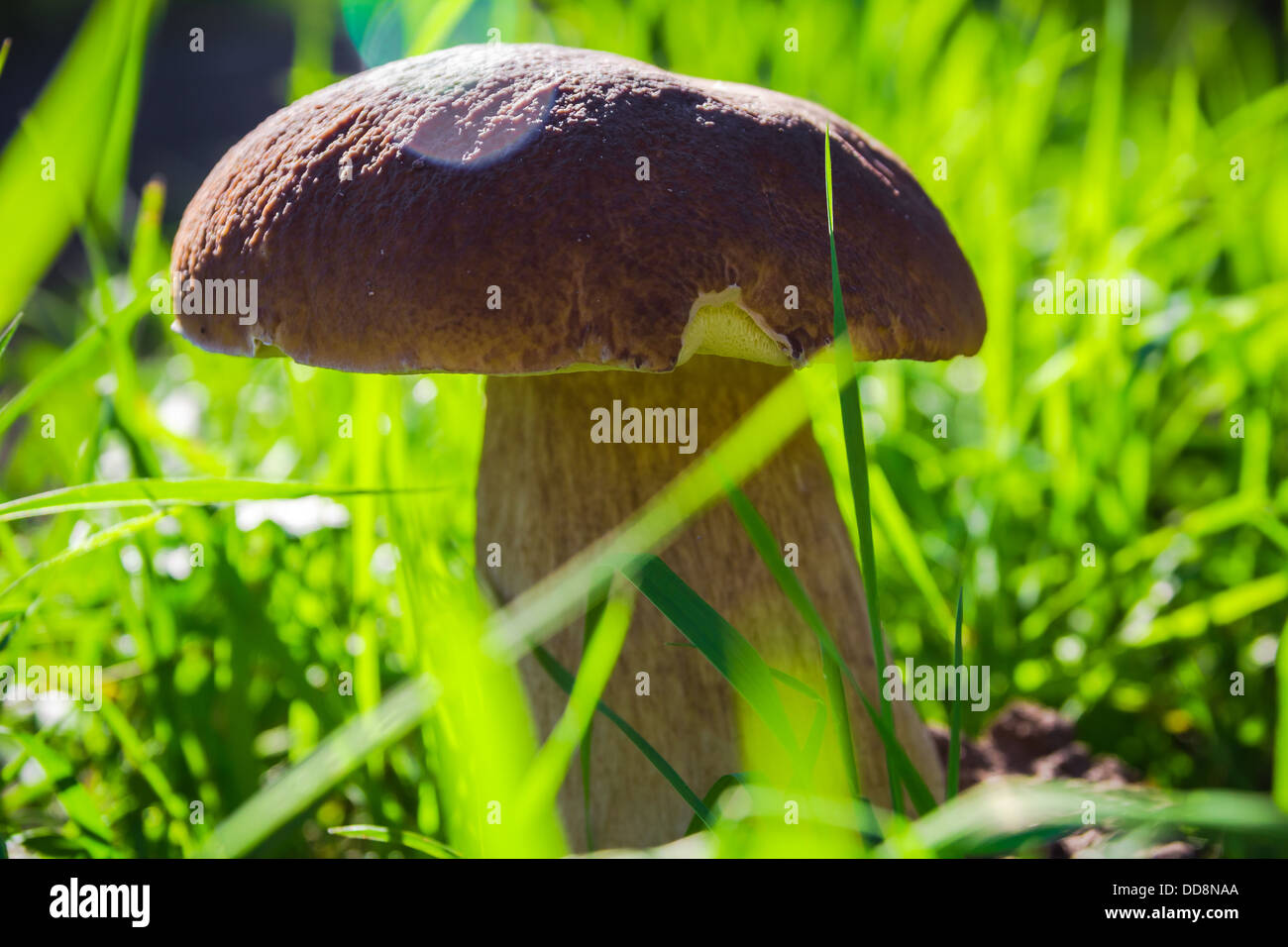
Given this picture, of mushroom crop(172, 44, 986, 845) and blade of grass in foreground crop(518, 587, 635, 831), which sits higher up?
mushroom crop(172, 44, 986, 845)

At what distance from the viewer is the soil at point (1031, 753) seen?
3.26 feet

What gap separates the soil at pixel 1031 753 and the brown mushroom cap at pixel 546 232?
0.52 metres

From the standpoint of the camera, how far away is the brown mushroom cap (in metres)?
0.60

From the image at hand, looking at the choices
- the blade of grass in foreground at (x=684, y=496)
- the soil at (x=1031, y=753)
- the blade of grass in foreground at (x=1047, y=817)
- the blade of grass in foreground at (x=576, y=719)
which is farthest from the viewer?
the soil at (x=1031, y=753)

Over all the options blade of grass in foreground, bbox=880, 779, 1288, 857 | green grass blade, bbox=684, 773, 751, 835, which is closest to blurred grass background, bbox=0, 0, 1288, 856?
green grass blade, bbox=684, 773, 751, 835

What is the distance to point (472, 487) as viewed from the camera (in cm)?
124

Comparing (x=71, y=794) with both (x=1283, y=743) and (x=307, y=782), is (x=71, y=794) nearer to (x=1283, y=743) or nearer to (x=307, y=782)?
(x=307, y=782)

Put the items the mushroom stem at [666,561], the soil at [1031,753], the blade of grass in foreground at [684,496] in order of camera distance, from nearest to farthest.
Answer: the blade of grass in foreground at [684,496]
the mushroom stem at [666,561]
the soil at [1031,753]

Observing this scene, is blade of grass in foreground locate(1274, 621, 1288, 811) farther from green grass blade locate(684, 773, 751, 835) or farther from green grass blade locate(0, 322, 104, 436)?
green grass blade locate(0, 322, 104, 436)

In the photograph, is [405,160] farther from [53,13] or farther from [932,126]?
[53,13]

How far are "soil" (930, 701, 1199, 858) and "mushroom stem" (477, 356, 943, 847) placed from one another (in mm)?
166

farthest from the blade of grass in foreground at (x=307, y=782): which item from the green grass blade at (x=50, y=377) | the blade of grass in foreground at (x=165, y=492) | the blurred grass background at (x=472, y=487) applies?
the green grass blade at (x=50, y=377)

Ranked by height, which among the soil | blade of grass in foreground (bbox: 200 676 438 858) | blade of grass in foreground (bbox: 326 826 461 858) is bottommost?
the soil

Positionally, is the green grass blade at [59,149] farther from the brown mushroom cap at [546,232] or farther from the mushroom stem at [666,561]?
the mushroom stem at [666,561]
